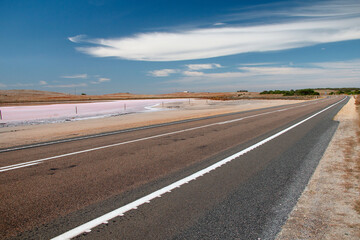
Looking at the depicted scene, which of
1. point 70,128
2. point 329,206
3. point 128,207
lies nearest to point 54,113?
point 70,128

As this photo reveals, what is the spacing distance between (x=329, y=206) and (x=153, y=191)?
112 inches

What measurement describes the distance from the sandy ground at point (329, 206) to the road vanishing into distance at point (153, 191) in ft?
0.56

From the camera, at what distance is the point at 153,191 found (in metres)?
4.27

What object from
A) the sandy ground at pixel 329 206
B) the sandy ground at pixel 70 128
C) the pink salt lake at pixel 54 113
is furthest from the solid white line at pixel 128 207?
the pink salt lake at pixel 54 113

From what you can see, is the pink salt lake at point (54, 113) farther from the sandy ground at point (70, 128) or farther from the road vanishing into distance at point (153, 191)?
the road vanishing into distance at point (153, 191)

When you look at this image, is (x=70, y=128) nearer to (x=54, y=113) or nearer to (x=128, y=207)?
(x=128, y=207)

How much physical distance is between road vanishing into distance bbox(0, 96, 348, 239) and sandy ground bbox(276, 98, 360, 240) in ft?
0.56

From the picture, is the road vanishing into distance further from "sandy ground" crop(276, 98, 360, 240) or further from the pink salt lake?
the pink salt lake

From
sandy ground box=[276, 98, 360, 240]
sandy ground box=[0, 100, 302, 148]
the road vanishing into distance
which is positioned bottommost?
sandy ground box=[0, 100, 302, 148]

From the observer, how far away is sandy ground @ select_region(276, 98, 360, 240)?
117 inches

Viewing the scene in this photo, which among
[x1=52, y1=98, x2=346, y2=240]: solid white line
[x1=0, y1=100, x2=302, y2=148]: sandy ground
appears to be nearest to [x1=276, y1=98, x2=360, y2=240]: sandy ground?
[x1=52, y1=98, x2=346, y2=240]: solid white line

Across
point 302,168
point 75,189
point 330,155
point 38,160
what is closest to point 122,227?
point 75,189

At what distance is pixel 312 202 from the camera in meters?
3.81

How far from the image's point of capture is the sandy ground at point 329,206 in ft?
9.78
